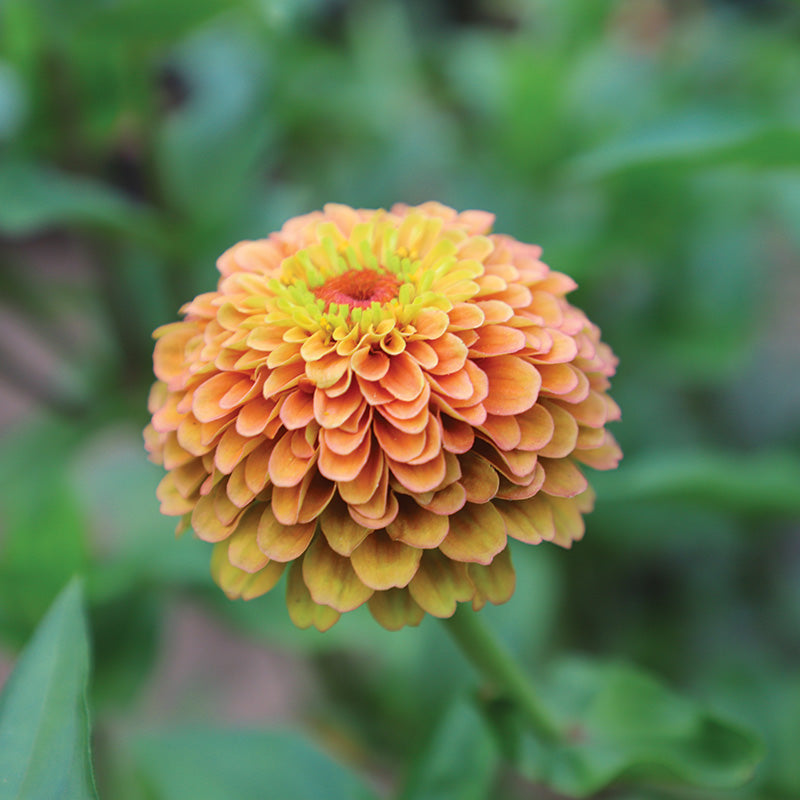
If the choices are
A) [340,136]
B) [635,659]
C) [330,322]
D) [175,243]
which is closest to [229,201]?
[175,243]

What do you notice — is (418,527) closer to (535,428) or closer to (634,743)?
(535,428)

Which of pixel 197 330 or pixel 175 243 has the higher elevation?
pixel 175 243

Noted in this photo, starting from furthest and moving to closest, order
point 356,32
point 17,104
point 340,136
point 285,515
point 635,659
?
point 356,32, point 340,136, point 635,659, point 17,104, point 285,515

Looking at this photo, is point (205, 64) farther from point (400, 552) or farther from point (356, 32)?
point (400, 552)

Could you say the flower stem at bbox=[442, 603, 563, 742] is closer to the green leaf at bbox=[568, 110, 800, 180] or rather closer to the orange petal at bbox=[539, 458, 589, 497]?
the orange petal at bbox=[539, 458, 589, 497]

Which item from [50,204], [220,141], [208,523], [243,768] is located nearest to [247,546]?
[208,523]

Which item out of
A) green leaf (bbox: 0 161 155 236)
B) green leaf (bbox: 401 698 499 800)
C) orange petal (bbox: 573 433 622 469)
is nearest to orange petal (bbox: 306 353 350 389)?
orange petal (bbox: 573 433 622 469)
